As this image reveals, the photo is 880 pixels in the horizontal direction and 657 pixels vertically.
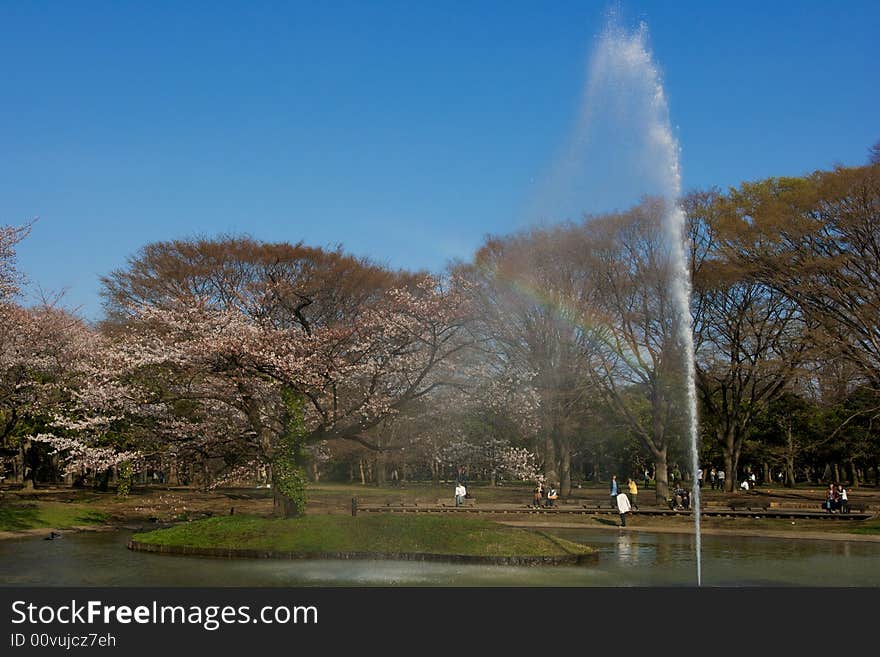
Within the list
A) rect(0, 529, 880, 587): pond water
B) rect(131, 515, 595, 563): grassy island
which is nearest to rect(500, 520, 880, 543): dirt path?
rect(0, 529, 880, 587): pond water

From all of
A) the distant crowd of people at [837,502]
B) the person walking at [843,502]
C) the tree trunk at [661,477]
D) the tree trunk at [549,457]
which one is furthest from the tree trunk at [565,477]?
the person walking at [843,502]

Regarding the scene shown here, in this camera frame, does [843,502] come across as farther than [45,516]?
Yes

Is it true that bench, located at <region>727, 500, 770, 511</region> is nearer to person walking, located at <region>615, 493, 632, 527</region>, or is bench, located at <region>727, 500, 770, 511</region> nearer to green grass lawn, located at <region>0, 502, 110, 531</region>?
person walking, located at <region>615, 493, 632, 527</region>

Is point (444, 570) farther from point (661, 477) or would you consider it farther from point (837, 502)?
point (661, 477)

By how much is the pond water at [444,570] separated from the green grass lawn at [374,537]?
2.69ft

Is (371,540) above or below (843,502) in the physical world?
above

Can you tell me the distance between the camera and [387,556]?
22203mm

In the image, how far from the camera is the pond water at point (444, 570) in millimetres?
18438

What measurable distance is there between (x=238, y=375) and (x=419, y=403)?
22.7 ft

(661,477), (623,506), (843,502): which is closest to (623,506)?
(623,506)

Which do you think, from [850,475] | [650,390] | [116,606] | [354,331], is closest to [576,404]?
[650,390]

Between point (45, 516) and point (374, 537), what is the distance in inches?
760

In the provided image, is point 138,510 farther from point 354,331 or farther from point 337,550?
point 337,550

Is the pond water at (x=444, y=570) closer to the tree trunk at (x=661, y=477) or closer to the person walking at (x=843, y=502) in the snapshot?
the person walking at (x=843, y=502)
